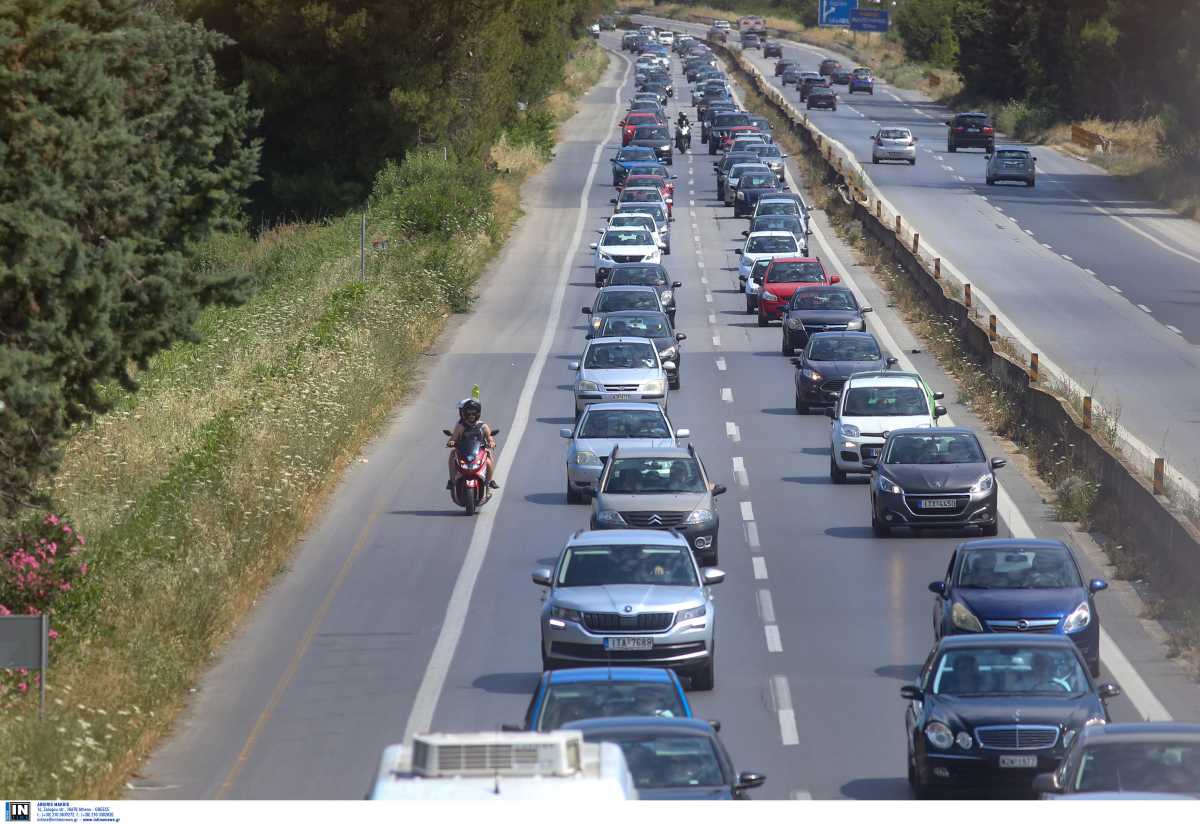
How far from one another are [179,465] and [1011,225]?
43.1m

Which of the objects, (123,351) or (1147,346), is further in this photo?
(1147,346)

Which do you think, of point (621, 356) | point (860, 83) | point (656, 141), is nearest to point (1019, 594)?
point (621, 356)

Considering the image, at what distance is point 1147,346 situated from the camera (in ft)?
140

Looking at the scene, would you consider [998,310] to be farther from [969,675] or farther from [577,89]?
[577,89]

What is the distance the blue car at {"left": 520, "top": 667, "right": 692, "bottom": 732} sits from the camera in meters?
14.8

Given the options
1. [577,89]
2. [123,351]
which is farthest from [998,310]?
[577,89]

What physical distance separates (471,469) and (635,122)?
66.4 meters

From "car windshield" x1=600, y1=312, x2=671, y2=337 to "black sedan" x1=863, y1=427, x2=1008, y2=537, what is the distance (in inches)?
529

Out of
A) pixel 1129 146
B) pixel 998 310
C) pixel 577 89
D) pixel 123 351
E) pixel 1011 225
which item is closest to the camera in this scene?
pixel 123 351

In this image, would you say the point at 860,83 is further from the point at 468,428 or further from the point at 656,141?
the point at 468,428

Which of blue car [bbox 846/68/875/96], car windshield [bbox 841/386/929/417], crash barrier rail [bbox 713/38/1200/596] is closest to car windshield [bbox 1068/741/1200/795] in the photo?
crash barrier rail [bbox 713/38/1200/596]

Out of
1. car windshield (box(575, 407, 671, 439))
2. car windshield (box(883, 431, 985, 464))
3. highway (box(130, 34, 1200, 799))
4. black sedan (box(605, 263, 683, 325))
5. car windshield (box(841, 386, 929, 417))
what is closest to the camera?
highway (box(130, 34, 1200, 799))

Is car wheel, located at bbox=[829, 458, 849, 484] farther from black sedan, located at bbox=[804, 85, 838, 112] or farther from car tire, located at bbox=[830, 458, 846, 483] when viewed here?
black sedan, located at bbox=[804, 85, 838, 112]

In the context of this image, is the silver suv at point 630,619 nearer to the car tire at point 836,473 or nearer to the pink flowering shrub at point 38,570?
the pink flowering shrub at point 38,570
